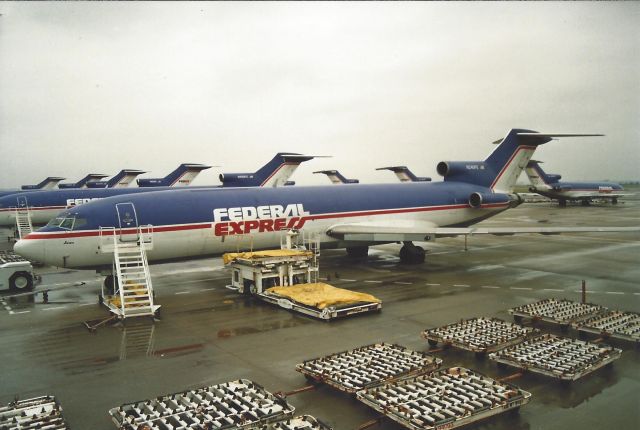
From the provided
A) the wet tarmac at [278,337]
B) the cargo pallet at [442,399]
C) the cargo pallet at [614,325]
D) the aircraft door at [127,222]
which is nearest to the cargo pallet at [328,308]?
the wet tarmac at [278,337]

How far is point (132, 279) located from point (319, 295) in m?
5.58

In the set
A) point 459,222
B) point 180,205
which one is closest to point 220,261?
point 180,205

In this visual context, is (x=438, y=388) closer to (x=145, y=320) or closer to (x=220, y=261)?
(x=145, y=320)

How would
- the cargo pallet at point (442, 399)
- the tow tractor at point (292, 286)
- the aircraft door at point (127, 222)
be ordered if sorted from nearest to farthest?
the cargo pallet at point (442, 399)
the tow tractor at point (292, 286)
the aircraft door at point (127, 222)

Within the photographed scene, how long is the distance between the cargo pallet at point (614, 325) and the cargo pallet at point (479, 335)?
127 cm

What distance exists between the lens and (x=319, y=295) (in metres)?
14.7

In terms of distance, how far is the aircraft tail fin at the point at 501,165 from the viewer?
26.3 metres

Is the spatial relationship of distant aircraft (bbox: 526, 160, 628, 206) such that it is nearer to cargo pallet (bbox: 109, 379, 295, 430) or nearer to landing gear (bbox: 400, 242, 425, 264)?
landing gear (bbox: 400, 242, 425, 264)

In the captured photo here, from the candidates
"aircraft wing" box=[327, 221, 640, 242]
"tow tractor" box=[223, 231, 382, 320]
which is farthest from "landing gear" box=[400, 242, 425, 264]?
"tow tractor" box=[223, 231, 382, 320]

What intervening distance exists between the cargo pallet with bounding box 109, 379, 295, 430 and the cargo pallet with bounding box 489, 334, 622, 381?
4749 millimetres

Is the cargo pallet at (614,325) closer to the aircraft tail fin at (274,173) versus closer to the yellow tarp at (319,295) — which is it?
the yellow tarp at (319,295)

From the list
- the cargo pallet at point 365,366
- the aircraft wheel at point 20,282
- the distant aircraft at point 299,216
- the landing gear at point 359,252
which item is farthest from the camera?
the landing gear at point 359,252

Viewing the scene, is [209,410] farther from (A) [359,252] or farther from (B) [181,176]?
(B) [181,176]

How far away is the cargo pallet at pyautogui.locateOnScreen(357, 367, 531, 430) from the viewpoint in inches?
276
